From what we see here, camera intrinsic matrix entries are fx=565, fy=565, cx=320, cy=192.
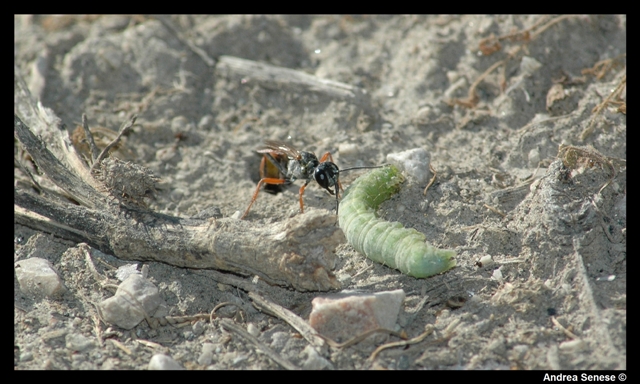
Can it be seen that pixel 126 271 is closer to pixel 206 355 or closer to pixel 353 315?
pixel 206 355

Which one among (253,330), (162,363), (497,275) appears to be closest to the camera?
(162,363)

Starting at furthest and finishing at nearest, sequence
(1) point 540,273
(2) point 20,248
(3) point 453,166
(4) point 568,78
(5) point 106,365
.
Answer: (4) point 568,78 → (3) point 453,166 → (2) point 20,248 → (1) point 540,273 → (5) point 106,365

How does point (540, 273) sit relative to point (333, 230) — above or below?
below

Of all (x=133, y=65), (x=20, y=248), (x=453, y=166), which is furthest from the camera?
(x=133, y=65)

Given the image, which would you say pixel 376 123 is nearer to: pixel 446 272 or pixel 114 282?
pixel 446 272

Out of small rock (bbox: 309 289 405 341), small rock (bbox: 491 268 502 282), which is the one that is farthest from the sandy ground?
small rock (bbox: 309 289 405 341)

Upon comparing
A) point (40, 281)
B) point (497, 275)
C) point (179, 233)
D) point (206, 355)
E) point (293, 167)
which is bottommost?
point (206, 355)

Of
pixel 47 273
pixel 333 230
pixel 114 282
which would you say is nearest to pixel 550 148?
pixel 333 230

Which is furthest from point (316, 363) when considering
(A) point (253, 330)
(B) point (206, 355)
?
(B) point (206, 355)

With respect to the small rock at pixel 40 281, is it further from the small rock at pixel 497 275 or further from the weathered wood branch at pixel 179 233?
the small rock at pixel 497 275
